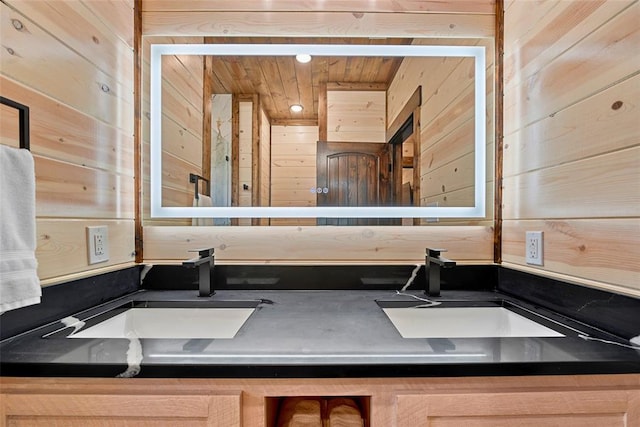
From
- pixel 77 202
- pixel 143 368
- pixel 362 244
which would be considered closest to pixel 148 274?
pixel 77 202

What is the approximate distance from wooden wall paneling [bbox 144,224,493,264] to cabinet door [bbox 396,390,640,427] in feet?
2.11

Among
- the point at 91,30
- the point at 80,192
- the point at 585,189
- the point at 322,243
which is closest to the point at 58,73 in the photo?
the point at 91,30

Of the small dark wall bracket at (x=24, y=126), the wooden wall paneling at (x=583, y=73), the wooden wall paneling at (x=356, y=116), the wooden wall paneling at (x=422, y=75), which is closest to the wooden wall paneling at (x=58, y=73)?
the small dark wall bracket at (x=24, y=126)

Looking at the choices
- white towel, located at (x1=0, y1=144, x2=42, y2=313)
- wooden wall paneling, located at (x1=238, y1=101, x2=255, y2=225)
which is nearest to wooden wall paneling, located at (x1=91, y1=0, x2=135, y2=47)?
wooden wall paneling, located at (x1=238, y1=101, x2=255, y2=225)

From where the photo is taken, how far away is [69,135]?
90 centimetres

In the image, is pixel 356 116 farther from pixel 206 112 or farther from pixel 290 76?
pixel 206 112

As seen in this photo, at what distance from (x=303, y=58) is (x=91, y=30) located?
741 mm

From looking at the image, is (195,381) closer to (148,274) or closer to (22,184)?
(22,184)

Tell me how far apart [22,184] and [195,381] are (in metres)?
0.58

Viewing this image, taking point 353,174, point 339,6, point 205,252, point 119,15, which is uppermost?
point 339,6

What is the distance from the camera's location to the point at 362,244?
1.26m

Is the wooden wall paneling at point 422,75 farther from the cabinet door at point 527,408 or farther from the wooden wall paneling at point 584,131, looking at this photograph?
the cabinet door at point 527,408

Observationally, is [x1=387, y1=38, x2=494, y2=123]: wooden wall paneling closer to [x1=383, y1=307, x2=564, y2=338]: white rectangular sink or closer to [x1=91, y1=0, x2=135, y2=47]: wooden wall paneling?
[x1=383, y1=307, x2=564, y2=338]: white rectangular sink

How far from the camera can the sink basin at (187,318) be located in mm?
1035
